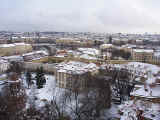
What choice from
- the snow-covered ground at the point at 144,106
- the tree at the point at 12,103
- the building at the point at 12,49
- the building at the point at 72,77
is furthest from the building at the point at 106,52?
the building at the point at 12,49

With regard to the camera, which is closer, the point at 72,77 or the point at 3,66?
the point at 72,77

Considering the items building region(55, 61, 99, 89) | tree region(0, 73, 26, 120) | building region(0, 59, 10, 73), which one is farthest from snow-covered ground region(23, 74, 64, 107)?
building region(0, 59, 10, 73)

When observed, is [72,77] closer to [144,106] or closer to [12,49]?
[144,106]

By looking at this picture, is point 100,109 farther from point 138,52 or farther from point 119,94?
point 138,52

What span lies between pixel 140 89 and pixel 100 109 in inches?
124

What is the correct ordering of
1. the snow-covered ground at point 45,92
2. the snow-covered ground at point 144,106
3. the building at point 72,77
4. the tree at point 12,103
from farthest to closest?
the building at point 72,77 < the snow-covered ground at point 45,92 < the tree at point 12,103 < the snow-covered ground at point 144,106

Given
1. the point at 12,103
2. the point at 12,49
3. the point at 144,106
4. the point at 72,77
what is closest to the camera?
the point at 144,106

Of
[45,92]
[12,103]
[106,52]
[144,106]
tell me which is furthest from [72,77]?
[106,52]

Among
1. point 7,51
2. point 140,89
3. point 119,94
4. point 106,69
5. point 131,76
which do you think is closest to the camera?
point 140,89

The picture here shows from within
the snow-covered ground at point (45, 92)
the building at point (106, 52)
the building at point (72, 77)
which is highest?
the building at point (106, 52)

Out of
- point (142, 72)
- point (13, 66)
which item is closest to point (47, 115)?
point (142, 72)

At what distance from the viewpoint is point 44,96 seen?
48.7 feet

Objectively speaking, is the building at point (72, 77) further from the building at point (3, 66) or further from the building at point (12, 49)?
the building at point (12, 49)

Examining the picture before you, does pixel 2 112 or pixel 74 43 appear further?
pixel 74 43
